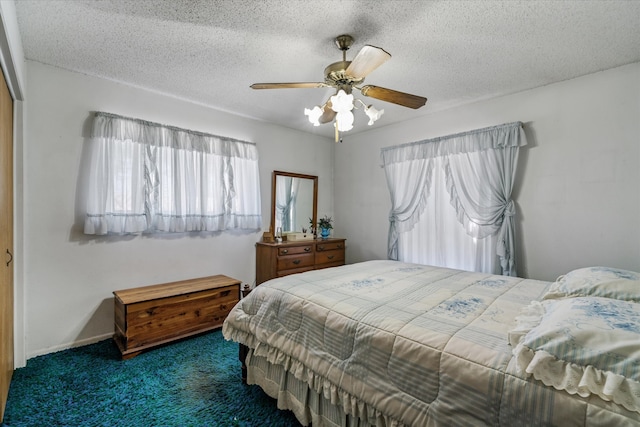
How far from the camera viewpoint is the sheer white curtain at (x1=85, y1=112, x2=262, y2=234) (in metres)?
2.67

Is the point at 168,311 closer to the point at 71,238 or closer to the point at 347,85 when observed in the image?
the point at 71,238

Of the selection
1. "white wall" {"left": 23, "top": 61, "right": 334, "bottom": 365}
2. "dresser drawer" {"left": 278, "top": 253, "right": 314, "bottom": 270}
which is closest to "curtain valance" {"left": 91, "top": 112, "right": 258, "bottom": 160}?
"white wall" {"left": 23, "top": 61, "right": 334, "bottom": 365}

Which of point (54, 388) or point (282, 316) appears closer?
point (282, 316)

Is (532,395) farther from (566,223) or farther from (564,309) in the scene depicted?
(566,223)

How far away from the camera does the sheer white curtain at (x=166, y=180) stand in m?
2.67

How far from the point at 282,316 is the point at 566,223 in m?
2.78

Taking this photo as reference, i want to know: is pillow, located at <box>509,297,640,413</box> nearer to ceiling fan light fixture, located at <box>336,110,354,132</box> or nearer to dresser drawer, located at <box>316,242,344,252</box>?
ceiling fan light fixture, located at <box>336,110,354,132</box>

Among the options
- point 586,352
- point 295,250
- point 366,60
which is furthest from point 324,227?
point 586,352

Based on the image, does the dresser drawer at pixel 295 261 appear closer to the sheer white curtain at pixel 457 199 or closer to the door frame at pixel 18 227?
the sheer white curtain at pixel 457 199

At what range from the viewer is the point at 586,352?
0.91 meters

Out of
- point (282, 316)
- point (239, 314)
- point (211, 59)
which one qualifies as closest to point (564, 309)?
point (282, 316)

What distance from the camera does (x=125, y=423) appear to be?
1.70 meters

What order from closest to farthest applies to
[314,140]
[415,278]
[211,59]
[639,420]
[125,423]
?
[639,420] < [125,423] < [415,278] < [211,59] < [314,140]

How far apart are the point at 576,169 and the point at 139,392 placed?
4021 millimetres
